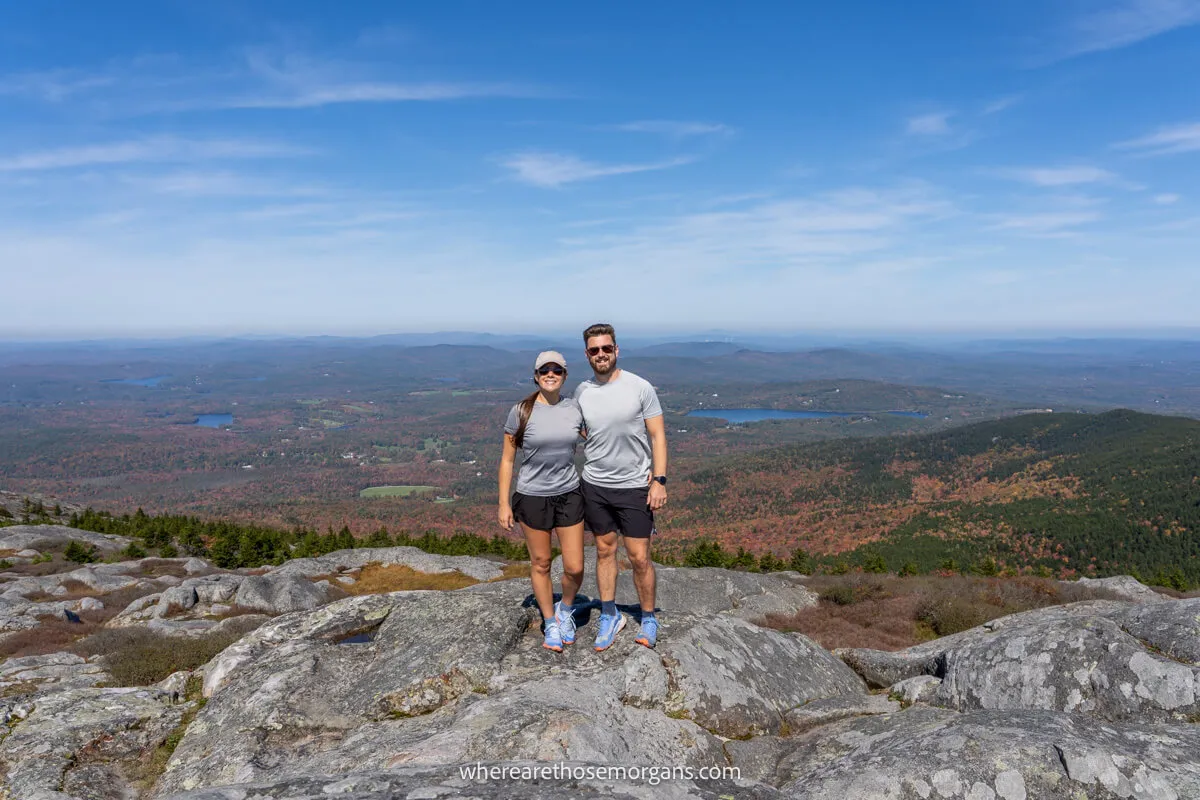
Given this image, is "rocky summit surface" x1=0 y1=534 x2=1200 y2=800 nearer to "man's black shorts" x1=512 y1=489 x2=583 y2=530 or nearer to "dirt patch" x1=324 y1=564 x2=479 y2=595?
"man's black shorts" x1=512 y1=489 x2=583 y2=530

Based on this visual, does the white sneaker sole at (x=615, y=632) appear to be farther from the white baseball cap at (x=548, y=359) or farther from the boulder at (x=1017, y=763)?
the white baseball cap at (x=548, y=359)

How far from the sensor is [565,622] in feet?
29.2

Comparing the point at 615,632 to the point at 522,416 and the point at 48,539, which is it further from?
the point at 48,539

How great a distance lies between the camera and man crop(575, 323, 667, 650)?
25.2ft

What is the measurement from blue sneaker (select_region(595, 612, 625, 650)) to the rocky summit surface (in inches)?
6.4

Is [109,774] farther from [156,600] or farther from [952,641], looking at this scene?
[156,600]

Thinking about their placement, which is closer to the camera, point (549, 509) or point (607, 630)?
point (549, 509)

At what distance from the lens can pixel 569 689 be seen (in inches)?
287

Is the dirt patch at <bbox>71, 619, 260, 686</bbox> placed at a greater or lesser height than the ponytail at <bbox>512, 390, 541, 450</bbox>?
lesser

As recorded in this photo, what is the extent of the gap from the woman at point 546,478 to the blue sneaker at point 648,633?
116 centimetres

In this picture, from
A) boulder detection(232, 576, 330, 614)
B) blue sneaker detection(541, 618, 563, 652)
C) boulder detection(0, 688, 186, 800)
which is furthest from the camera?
boulder detection(232, 576, 330, 614)

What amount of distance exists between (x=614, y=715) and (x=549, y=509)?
277cm

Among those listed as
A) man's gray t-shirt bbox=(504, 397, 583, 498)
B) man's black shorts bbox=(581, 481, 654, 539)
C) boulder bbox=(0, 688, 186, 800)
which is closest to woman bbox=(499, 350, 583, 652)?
man's gray t-shirt bbox=(504, 397, 583, 498)

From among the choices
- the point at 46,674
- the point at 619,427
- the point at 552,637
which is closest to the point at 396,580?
the point at 46,674
